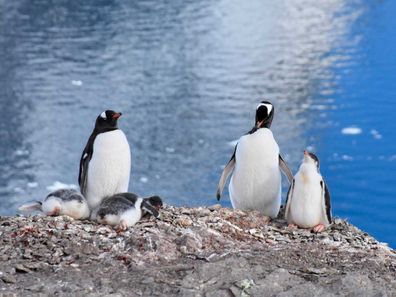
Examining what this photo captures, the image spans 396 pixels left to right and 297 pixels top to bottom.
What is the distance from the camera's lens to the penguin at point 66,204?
13.4 ft

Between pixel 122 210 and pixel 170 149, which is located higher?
pixel 122 210

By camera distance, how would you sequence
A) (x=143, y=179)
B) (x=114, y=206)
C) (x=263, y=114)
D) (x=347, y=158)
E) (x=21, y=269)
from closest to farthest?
(x=21, y=269) → (x=114, y=206) → (x=263, y=114) → (x=143, y=179) → (x=347, y=158)

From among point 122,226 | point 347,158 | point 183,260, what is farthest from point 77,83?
point 183,260

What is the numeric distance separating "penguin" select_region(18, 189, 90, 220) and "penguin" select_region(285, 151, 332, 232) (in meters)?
1.15

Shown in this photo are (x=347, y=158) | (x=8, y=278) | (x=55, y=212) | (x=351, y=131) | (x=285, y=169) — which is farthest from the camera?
(x=351, y=131)

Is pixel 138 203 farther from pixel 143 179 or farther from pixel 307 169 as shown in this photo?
pixel 143 179

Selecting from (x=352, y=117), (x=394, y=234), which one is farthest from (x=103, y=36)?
(x=394, y=234)

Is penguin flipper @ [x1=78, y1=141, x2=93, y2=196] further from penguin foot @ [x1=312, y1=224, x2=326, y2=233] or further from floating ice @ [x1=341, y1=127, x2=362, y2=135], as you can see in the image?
floating ice @ [x1=341, y1=127, x2=362, y2=135]

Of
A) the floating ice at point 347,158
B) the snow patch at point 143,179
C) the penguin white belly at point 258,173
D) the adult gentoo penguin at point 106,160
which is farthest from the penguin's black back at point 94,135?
the floating ice at point 347,158

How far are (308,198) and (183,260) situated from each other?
1.07 metres

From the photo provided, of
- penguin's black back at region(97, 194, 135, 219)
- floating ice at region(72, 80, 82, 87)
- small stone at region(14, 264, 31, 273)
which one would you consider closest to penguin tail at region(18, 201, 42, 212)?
penguin's black back at region(97, 194, 135, 219)

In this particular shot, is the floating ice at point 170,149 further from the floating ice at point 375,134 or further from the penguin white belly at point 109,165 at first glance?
the penguin white belly at point 109,165

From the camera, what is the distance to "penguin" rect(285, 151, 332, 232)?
436 centimetres

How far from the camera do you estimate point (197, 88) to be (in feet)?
47.7
